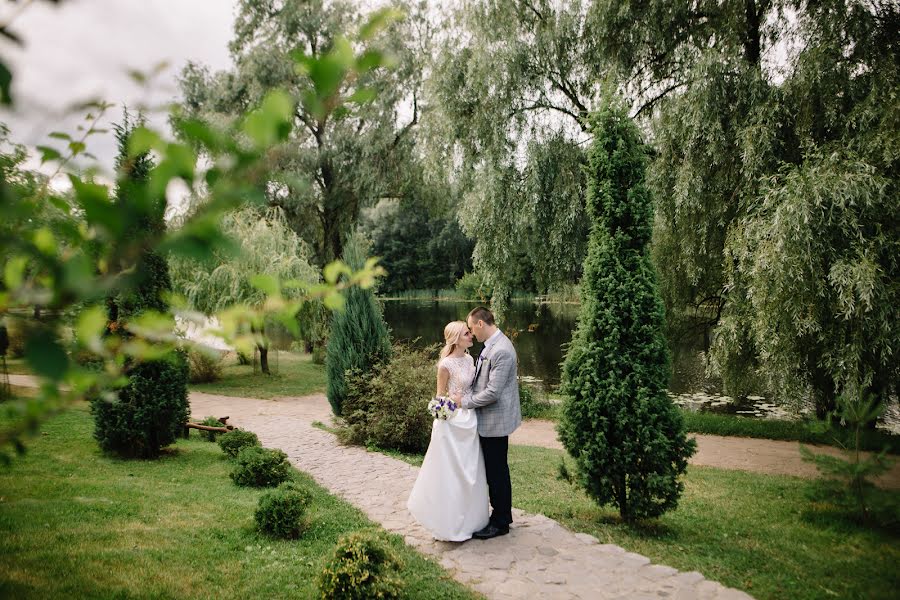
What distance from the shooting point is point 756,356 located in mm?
11820

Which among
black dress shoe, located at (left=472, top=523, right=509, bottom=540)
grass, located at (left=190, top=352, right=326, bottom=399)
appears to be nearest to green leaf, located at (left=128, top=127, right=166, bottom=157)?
black dress shoe, located at (left=472, top=523, right=509, bottom=540)

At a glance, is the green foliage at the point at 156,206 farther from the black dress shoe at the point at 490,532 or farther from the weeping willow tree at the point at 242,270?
the weeping willow tree at the point at 242,270

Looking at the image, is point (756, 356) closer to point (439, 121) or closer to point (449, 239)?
point (439, 121)

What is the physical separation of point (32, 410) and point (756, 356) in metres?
13.1

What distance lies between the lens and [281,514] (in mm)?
5406

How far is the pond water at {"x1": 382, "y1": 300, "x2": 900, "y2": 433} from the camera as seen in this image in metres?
15.4

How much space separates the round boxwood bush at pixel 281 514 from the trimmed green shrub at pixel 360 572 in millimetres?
1279

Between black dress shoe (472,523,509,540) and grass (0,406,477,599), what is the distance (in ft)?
2.12

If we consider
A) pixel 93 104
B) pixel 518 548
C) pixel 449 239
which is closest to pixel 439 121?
pixel 518 548

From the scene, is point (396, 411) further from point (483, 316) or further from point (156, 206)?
point (156, 206)

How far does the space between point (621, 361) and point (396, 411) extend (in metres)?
5.34

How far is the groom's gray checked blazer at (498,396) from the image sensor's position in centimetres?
537

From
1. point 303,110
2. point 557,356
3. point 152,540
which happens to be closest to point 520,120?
point 303,110

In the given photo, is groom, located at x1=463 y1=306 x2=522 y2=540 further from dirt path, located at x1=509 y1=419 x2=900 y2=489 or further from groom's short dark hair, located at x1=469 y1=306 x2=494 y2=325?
dirt path, located at x1=509 y1=419 x2=900 y2=489
